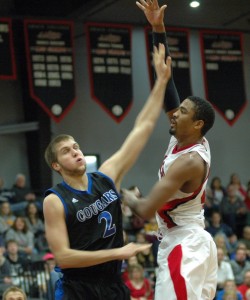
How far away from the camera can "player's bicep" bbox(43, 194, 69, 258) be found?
461cm

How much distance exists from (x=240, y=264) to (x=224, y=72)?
13.8ft

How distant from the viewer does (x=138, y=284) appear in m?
11.0

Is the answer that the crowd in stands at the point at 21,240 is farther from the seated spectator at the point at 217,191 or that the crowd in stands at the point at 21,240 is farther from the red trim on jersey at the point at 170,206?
the red trim on jersey at the point at 170,206

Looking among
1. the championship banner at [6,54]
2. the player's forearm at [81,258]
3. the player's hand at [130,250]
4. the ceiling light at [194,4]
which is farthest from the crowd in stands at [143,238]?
the player's hand at [130,250]

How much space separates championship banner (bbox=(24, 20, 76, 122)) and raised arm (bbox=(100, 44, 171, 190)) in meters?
8.60

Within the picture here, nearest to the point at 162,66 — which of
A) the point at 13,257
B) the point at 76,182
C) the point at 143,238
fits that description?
the point at 76,182

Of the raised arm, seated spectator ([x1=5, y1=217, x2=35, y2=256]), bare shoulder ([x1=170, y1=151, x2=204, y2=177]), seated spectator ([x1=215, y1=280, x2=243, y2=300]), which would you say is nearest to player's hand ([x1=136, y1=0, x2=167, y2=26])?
the raised arm

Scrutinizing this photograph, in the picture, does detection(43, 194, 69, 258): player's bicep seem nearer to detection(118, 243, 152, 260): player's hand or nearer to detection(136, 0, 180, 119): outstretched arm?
detection(118, 243, 152, 260): player's hand

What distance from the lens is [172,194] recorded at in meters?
4.86

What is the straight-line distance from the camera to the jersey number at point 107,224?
484 centimetres

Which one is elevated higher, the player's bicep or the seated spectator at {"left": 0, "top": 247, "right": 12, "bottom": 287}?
the player's bicep

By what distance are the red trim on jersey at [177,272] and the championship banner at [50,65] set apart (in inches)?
338

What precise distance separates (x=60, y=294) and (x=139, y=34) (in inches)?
502

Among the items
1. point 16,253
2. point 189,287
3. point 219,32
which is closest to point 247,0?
point 219,32
